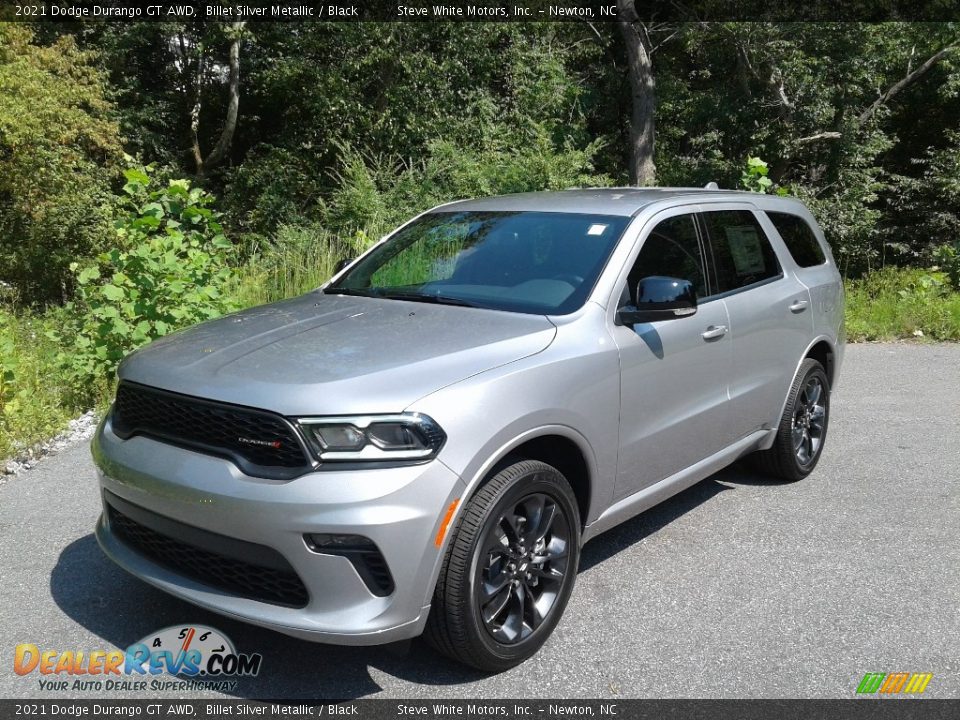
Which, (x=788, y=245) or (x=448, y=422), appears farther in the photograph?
(x=788, y=245)

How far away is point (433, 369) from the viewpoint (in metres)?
3.23

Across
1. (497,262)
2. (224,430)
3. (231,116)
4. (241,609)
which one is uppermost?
(231,116)

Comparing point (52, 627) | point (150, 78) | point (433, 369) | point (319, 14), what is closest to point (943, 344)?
point (433, 369)

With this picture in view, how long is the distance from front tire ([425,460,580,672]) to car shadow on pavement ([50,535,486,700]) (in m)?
0.18

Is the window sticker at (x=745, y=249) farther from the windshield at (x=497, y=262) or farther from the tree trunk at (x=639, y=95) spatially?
the tree trunk at (x=639, y=95)

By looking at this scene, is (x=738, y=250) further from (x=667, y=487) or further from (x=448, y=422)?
(x=448, y=422)

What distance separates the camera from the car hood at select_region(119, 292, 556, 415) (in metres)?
3.07

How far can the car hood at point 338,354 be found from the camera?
3.07 m

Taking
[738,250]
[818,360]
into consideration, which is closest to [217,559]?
[738,250]

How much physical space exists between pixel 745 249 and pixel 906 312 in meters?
7.43

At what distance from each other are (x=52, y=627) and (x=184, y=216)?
174 inches

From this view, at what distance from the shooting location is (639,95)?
21.4 meters

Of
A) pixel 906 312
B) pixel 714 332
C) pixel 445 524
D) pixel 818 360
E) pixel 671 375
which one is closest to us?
pixel 445 524

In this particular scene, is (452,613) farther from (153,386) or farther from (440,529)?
(153,386)
